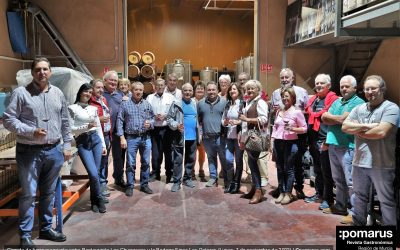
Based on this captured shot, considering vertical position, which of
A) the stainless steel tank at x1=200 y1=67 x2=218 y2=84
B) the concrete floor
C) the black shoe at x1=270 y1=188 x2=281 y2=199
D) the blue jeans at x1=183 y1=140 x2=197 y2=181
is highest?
the stainless steel tank at x1=200 y1=67 x2=218 y2=84

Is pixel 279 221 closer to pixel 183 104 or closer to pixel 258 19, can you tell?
pixel 183 104

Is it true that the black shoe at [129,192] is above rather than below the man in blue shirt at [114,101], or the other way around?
below

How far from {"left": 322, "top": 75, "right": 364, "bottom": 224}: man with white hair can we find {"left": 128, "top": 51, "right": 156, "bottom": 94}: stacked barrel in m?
7.32

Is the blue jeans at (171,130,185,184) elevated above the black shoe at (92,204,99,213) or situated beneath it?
elevated above

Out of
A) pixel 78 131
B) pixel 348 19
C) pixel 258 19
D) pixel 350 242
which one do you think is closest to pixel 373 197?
pixel 350 242

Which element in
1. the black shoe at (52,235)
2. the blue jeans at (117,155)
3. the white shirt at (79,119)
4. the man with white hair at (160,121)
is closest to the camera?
the black shoe at (52,235)

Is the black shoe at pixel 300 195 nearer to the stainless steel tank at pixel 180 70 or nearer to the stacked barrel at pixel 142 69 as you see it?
the stacked barrel at pixel 142 69

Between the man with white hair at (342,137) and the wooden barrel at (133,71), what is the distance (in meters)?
7.62

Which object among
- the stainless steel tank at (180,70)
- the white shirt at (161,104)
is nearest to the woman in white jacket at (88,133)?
the white shirt at (161,104)

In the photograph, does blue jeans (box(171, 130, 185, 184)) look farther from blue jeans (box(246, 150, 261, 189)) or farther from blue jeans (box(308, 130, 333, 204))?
blue jeans (box(308, 130, 333, 204))

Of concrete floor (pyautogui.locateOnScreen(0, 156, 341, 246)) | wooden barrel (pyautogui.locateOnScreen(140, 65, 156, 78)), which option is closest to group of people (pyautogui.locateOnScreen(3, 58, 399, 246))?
concrete floor (pyautogui.locateOnScreen(0, 156, 341, 246))

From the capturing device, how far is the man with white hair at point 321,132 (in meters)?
4.70

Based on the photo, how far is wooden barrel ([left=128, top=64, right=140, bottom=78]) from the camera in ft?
36.8

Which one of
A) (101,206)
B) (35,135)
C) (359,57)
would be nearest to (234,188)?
(101,206)
